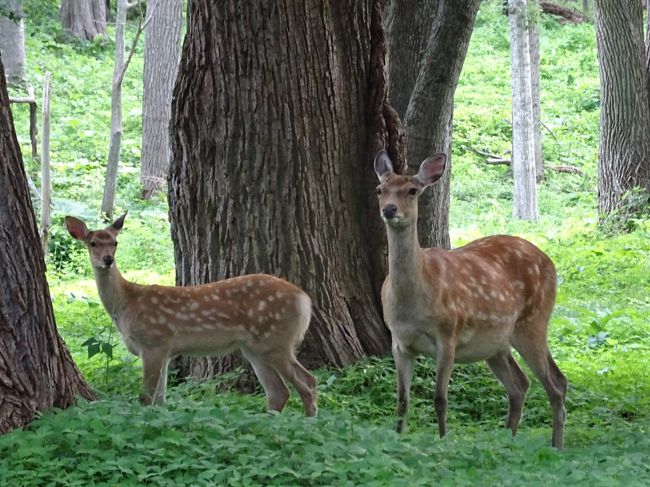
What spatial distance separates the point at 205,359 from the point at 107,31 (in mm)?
27484

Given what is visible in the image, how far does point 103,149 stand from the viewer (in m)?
24.4

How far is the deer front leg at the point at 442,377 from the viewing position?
24.3 feet

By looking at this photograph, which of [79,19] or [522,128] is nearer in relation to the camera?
[522,128]

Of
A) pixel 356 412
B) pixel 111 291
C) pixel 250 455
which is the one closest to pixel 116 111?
pixel 111 291

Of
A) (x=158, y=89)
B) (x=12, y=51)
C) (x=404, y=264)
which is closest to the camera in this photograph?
(x=404, y=264)

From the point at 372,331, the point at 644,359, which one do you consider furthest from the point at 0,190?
the point at 644,359

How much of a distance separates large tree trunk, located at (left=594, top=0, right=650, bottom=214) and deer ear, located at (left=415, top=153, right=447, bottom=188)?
10712mm

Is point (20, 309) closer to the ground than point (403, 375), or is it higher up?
higher up

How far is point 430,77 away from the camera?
→ 33.1 feet

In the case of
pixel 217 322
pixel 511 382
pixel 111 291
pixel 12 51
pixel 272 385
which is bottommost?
pixel 511 382

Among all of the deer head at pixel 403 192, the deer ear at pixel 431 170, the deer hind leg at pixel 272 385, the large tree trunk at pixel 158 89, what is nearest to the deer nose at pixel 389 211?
the deer head at pixel 403 192

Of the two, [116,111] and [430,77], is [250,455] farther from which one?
[116,111]

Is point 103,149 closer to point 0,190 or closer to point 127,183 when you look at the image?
point 127,183

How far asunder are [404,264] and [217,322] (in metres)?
1.37
